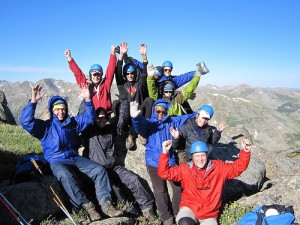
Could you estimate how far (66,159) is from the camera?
10055mm

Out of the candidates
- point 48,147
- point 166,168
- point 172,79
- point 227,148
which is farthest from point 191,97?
point 48,147

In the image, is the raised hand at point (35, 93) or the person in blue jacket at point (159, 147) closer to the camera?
the raised hand at point (35, 93)

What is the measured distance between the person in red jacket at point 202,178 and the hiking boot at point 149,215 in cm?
160

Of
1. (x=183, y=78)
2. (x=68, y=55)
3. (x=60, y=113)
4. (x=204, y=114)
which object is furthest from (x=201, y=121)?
(x=68, y=55)

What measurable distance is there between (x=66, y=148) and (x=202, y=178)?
15.6 feet

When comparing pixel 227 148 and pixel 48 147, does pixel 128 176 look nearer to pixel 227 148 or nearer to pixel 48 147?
pixel 48 147

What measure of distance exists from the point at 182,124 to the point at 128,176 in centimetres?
285

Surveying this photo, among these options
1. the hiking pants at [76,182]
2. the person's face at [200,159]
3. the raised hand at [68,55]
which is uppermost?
the raised hand at [68,55]

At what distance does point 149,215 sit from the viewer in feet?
34.2

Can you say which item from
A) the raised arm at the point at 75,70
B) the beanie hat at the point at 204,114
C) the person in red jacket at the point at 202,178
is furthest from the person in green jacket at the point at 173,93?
the person in red jacket at the point at 202,178

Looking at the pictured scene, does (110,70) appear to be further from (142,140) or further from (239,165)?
(239,165)

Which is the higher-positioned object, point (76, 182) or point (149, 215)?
point (76, 182)

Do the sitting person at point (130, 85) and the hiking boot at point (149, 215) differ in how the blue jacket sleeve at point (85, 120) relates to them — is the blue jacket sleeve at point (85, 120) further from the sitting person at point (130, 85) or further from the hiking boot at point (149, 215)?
the hiking boot at point (149, 215)

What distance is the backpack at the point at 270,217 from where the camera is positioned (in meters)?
8.16
